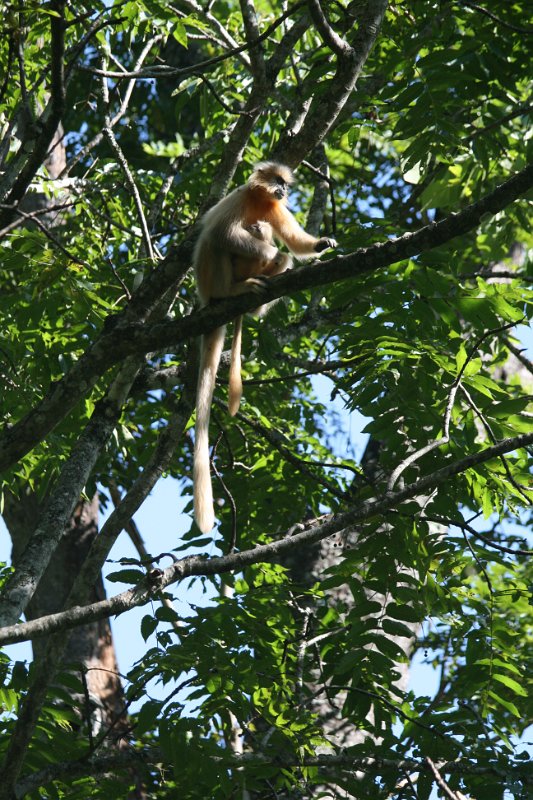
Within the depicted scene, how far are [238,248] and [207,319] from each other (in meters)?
1.61

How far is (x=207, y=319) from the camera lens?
11.0ft

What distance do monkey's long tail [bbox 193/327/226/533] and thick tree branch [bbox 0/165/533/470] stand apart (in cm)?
87

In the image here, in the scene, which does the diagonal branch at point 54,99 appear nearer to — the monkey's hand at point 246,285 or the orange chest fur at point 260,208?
the monkey's hand at point 246,285

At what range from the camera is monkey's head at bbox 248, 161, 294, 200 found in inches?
195

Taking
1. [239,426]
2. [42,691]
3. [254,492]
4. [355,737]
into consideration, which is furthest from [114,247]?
[42,691]

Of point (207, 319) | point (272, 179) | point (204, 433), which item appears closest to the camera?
point (207, 319)

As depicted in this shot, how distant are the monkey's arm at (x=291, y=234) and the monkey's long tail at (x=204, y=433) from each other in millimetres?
716

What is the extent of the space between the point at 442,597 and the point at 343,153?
19.7 feet

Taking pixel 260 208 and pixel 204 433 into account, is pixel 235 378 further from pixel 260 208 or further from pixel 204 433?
pixel 260 208

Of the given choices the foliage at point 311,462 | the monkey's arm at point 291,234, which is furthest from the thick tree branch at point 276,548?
the monkey's arm at point 291,234

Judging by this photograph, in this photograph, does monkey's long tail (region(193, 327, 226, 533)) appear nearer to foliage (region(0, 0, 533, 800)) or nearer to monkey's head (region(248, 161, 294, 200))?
foliage (region(0, 0, 533, 800))

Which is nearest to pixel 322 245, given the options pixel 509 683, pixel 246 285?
pixel 246 285

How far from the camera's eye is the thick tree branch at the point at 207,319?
10.0 ft

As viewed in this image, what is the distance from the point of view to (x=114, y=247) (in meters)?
7.58
